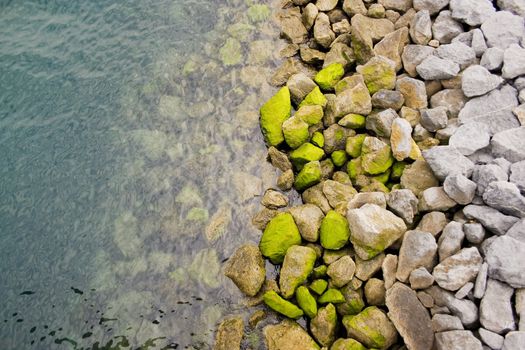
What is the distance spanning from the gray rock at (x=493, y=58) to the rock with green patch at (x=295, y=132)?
11.1 ft

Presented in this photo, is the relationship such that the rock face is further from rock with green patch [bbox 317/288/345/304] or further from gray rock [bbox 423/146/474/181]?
gray rock [bbox 423/146/474/181]

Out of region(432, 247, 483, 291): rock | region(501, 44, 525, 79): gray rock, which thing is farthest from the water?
region(501, 44, 525, 79): gray rock

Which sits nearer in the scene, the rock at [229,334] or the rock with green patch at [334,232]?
the rock at [229,334]

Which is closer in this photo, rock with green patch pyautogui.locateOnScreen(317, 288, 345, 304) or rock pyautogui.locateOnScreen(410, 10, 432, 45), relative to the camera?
rock with green patch pyautogui.locateOnScreen(317, 288, 345, 304)

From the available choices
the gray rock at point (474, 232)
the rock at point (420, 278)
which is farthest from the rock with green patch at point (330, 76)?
the rock at point (420, 278)

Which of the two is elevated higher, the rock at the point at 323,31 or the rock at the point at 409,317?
the rock at the point at 323,31

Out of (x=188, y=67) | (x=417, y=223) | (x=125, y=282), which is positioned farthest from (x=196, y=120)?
(x=417, y=223)

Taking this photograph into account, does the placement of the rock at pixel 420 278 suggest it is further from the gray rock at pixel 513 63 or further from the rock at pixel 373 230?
the gray rock at pixel 513 63

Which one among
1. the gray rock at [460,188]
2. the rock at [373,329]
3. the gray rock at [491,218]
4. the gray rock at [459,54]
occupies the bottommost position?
the rock at [373,329]

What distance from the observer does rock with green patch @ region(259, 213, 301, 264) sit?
6.74 metres

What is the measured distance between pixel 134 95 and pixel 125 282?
14.6 ft

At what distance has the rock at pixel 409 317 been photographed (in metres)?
5.31

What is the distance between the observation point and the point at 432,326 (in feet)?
17.6

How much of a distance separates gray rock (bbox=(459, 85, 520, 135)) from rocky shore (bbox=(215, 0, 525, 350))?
0.08ft
